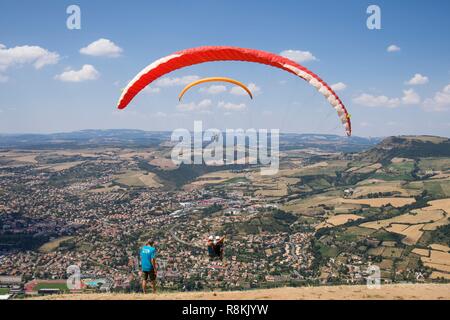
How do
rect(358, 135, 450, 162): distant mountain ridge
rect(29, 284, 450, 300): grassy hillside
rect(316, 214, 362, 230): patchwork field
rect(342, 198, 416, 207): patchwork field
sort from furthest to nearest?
rect(358, 135, 450, 162): distant mountain ridge → rect(342, 198, 416, 207): patchwork field → rect(316, 214, 362, 230): patchwork field → rect(29, 284, 450, 300): grassy hillside

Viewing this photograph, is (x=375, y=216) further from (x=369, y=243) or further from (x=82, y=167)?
(x=82, y=167)

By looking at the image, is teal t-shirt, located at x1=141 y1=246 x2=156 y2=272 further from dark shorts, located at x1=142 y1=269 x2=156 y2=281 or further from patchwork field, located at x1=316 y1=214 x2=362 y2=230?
patchwork field, located at x1=316 y1=214 x2=362 y2=230

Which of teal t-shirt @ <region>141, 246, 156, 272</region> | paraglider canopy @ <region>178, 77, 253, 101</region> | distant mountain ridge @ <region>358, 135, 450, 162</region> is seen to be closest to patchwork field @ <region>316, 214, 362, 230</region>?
paraglider canopy @ <region>178, 77, 253, 101</region>

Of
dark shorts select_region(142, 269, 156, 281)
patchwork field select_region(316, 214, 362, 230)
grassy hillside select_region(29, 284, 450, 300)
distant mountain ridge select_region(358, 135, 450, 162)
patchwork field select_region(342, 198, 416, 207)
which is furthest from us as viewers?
distant mountain ridge select_region(358, 135, 450, 162)

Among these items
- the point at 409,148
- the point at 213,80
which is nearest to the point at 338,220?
the point at 213,80

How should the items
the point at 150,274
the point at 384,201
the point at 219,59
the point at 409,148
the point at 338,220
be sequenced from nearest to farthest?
1. the point at 150,274
2. the point at 219,59
3. the point at 338,220
4. the point at 384,201
5. the point at 409,148

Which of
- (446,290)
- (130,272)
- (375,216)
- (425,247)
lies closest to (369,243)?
(425,247)

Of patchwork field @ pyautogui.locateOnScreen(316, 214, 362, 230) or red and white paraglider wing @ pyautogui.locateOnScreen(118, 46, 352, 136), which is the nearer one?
red and white paraglider wing @ pyautogui.locateOnScreen(118, 46, 352, 136)

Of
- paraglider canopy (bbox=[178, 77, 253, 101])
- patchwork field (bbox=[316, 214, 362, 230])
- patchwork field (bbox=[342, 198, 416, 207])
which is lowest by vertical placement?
patchwork field (bbox=[316, 214, 362, 230])

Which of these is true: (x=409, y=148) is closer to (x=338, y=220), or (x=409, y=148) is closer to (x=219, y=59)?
(x=338, y=220)
